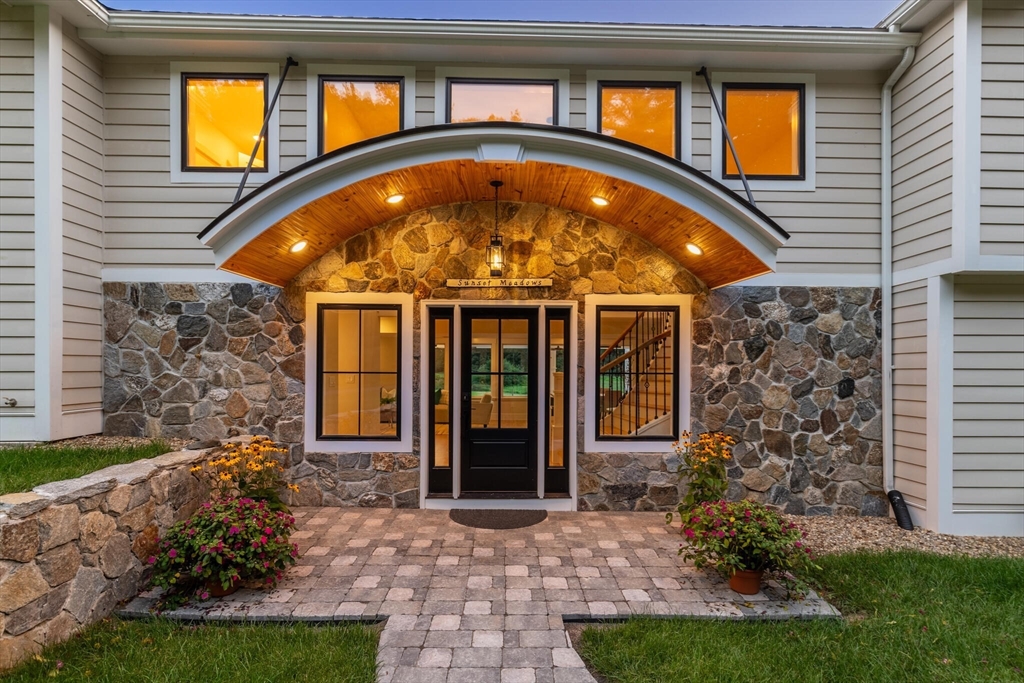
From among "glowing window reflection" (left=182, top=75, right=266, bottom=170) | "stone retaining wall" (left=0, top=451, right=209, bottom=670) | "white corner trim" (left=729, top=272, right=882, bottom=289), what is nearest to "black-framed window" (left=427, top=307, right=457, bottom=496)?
"stone retaining wall" (left=0, top=451, right=209, bottom=670)

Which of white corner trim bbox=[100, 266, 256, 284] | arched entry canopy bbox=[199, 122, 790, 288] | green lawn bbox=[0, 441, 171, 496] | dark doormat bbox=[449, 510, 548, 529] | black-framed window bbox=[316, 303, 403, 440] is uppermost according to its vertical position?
arched entry canopy bbox=[199, 122, 790, 288]

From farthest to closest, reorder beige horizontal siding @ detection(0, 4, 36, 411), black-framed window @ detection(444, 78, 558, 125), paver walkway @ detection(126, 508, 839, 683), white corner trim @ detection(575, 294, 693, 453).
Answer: white corner trim @ detection(575, 294, 693, 453) → black-framed window @ detection(444, 78, 558, 125) → beige horizontal siding @ detection(0, 4, 36, 411) → paver walkway @ detection(126, 508, 839, 683)

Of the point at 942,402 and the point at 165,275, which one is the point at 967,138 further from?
the point at 165,275

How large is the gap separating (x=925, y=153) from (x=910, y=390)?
2154 mm

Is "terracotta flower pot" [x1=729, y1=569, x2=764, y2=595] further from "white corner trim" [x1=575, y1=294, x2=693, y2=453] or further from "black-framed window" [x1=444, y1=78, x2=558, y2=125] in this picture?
"black-framed window" [x1=444, y1=78, x2=558, y2=125]

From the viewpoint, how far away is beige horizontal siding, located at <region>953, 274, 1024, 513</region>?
13.8 feet

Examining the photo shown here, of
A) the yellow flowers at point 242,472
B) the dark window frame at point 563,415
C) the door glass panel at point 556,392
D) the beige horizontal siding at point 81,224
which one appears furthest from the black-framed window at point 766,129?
the beige horizontal siding at point 81,224

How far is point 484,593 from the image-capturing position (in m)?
3.22

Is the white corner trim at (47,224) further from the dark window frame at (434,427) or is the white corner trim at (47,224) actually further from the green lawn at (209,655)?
the dark window frame at (434,427)

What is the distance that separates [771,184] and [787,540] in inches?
133

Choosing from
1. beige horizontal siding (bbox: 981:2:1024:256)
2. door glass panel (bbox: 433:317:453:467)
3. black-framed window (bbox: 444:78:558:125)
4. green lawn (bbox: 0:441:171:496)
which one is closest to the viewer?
green lawn (bbox: 0:441:171:496)

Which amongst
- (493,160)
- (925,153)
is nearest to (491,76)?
(493,160)

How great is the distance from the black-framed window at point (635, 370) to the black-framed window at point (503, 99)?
6.87ft

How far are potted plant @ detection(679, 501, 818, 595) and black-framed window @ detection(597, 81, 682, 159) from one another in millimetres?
3401
